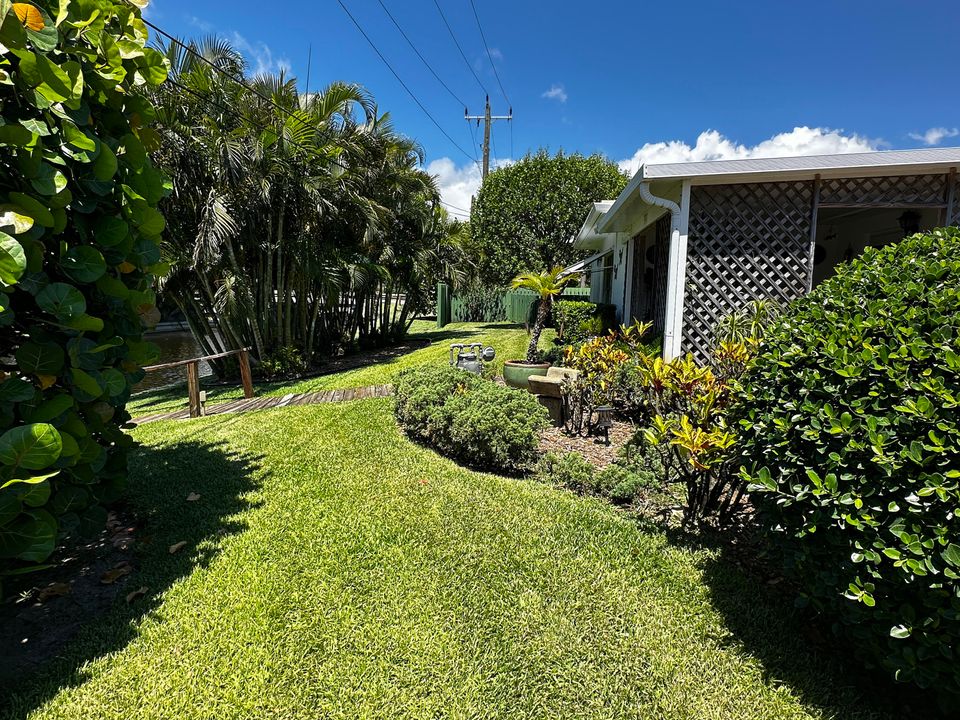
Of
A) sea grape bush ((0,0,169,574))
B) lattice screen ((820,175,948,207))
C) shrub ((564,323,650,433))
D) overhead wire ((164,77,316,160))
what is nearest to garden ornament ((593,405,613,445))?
shrub ((564,323,650,433))

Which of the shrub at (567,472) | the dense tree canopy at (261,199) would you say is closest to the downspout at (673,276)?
the shrub at (567,472)

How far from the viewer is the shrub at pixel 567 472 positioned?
4.00m

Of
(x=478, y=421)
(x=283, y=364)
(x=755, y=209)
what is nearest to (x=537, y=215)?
(x=283, y=364)

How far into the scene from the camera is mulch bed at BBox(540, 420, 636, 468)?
4758 millimetres

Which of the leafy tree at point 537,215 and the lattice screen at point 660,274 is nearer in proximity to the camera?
the lattice screen at point 660,274

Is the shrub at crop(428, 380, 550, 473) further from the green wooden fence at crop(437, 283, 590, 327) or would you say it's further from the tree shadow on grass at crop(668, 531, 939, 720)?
the green wooden fence at crop(437, 283, 590, 327)

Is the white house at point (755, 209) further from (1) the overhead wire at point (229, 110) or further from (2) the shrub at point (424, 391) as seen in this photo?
(1) the overhead wire at point (229, 110)

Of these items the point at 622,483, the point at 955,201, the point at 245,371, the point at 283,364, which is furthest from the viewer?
the point at 283,364

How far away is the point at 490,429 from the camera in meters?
4.35

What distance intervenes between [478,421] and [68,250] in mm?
3084

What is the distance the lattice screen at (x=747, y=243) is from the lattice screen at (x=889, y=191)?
0.44m

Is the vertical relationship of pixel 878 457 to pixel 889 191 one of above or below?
below

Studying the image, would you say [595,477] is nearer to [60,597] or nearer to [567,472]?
[567,472]

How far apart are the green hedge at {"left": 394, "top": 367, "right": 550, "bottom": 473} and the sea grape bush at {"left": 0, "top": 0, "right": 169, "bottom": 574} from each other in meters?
2.54
